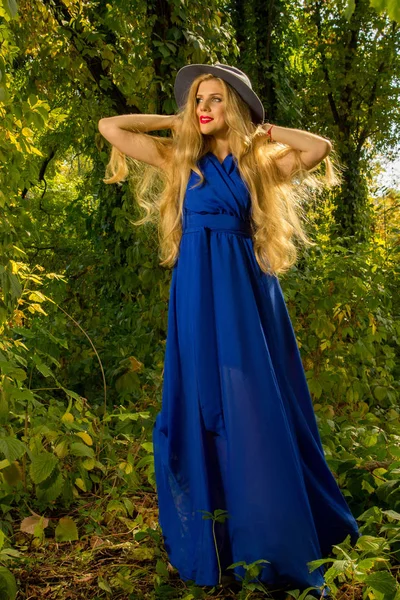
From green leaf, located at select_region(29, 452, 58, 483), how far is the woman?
51cm

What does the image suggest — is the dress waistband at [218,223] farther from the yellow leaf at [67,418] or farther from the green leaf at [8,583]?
the green leaf at [8,583]

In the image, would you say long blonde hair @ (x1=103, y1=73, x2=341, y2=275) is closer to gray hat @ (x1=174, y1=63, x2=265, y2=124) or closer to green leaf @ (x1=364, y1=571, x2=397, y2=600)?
gray hat @ (x1=174, y1=63, x2=265, y2=124)

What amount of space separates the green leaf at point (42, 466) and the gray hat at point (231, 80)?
A: 153 cm

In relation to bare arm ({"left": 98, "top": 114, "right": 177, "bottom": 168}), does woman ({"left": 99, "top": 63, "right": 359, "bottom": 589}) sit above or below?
below

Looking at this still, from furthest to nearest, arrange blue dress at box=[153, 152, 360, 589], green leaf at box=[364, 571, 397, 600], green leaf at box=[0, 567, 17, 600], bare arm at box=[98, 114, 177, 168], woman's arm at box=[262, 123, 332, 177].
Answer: bare arm at box=[98, 114, 177, 168]
woman's arm at box=[262, 123, 332, 177]
blue dress at box=[153, 152, 360, 589]
green leaf at box=[0, 567, 17, 600]
green leaf at box=[364, 571, 397, 600]

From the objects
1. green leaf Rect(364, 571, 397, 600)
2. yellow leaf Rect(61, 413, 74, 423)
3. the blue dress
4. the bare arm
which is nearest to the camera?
green leaf Rect(364, 571, 397, 600)

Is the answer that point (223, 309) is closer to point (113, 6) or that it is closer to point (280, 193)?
point (280, 193)

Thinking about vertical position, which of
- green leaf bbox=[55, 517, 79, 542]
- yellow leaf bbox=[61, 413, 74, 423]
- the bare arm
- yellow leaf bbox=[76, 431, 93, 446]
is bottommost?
green leaf bbox=[55, 517, 79, 542]

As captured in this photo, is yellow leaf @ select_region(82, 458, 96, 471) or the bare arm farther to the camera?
yellow leaf @ select_region(82, 458, 96, 471)

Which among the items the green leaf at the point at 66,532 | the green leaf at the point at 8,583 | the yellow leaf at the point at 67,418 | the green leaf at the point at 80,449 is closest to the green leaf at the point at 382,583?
the green leaf at the point at 8,583

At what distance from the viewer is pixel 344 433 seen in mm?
3939

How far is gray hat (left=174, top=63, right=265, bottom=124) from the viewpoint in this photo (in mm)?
2662

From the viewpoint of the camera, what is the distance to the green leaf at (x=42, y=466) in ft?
9.83

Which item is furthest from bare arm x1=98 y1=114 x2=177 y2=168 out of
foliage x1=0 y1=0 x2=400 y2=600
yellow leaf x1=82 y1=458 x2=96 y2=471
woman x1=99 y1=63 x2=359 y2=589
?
yellow leaf x1=82 y1=458 x2=96 y2=471
